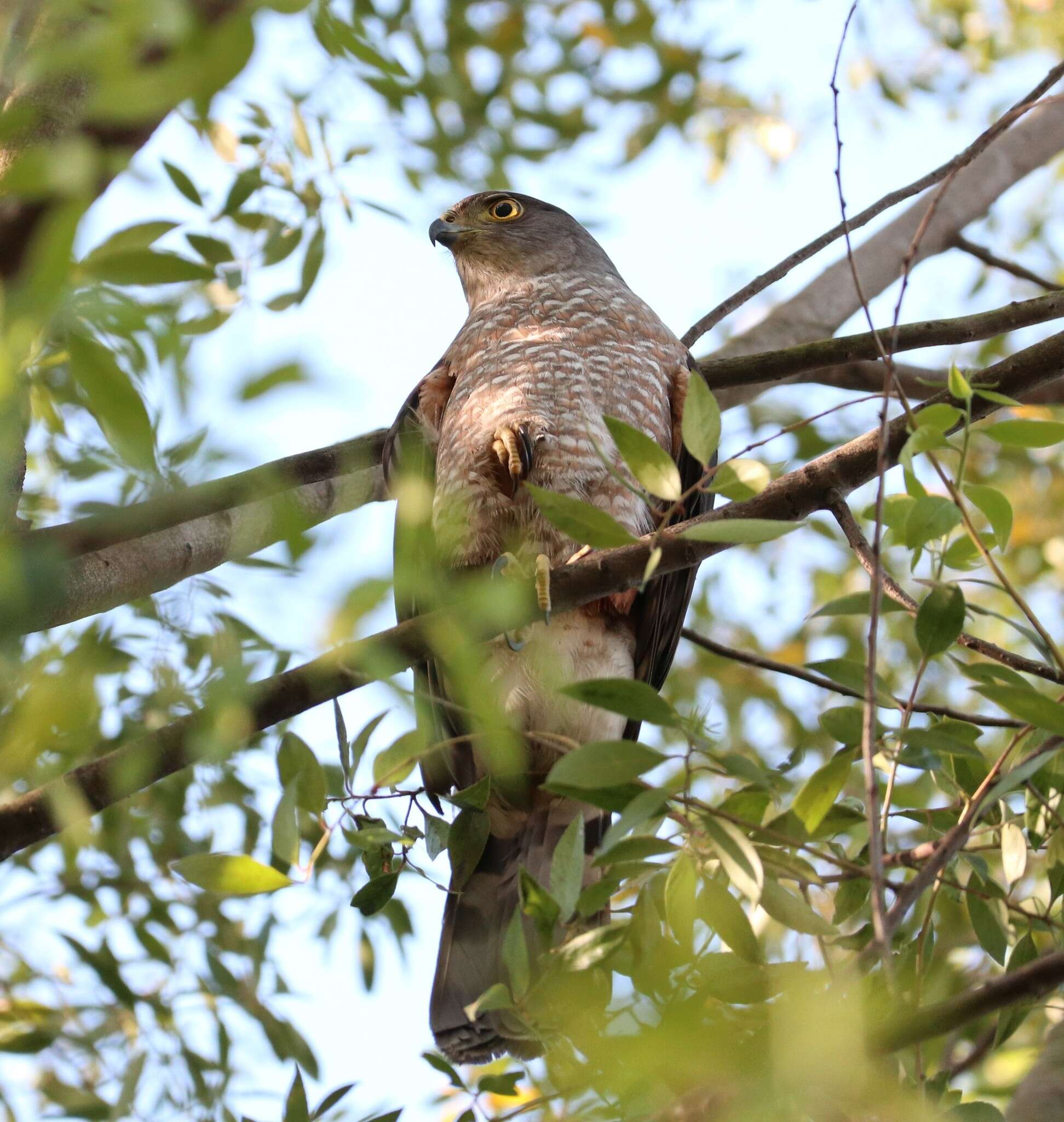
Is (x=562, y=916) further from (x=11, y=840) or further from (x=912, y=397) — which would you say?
(x=912, y=397)

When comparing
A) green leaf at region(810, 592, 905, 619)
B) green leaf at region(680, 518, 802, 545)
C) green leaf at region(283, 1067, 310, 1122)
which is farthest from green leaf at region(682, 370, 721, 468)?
green leaf at region(283, 1067, 310, 1122)

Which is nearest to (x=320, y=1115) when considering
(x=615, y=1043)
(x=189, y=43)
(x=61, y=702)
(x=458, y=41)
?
(x=615, y=1043)

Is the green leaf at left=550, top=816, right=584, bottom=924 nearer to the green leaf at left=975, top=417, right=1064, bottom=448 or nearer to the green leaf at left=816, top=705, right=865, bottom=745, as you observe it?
the green leaf at left=816, top=705, right=865, bottom=745

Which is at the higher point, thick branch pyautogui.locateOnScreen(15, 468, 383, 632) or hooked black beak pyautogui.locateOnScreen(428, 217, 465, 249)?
hooked black beak pyautogui.locateOnScreen(428, 217, 465, 249)

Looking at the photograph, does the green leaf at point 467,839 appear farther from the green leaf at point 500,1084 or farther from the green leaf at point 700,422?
the green leaf at point 700,422

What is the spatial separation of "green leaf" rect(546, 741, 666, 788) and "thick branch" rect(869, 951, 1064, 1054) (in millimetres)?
412

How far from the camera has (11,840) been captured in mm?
1800

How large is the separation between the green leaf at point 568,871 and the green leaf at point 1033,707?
60 centimetres

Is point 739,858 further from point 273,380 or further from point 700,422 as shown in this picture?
point 273,380

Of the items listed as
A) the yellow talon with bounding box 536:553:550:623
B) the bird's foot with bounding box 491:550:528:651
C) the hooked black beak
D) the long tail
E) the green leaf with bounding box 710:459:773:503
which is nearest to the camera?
the green leaf with bounding box 710:459:773:503

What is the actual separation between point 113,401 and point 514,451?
1.94m

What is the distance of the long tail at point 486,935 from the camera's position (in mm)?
2396

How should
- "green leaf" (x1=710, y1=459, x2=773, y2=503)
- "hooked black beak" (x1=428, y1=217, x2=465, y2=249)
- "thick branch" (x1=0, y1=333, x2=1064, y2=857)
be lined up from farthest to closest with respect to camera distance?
"hooked black beak" (x1=428, y1=217, x2=465, y2=249), "thick branch" (x1=0, y1=333, x2=1064, y2=857), "green leaf" (x1=710, y1=459, x2=773, y2=503)

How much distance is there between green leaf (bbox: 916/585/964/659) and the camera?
5.18ft
